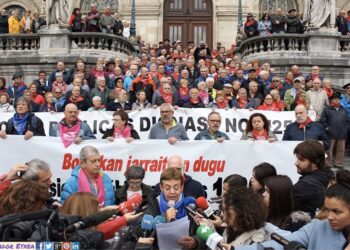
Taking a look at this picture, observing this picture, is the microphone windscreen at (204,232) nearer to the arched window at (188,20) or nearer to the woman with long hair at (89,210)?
the woman with long hair at (89,210)

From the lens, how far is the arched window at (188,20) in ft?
108

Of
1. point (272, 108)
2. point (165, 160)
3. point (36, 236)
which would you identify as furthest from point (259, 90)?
point (36, 236)

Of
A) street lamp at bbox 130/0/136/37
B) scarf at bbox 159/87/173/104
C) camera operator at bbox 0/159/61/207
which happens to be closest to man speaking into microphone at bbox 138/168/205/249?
camera operator at bbox 0/159/61/207

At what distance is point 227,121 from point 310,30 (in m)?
9.21

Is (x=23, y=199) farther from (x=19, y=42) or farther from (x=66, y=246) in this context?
(x=19, y=42)

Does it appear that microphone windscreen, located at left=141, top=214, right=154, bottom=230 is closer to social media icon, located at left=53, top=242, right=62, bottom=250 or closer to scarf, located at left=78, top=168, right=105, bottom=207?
social media icon, located at left=53, top=242, right=62, bottom=250

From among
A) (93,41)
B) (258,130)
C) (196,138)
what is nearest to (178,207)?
(258,130)

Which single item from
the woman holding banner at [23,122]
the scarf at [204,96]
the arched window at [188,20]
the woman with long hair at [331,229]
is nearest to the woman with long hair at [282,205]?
the woman with long hair at [331,229]

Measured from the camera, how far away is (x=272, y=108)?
1188 centimetres

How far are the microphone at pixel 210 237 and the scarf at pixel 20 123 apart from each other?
5.60 metres

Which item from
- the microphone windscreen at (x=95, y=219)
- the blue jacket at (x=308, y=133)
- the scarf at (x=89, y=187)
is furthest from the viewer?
the blue jacket at (x=308, y=133)

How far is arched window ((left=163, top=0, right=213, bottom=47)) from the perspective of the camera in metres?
33.0

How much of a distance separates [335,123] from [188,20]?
72.3 feet

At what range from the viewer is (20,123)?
9391 mm
